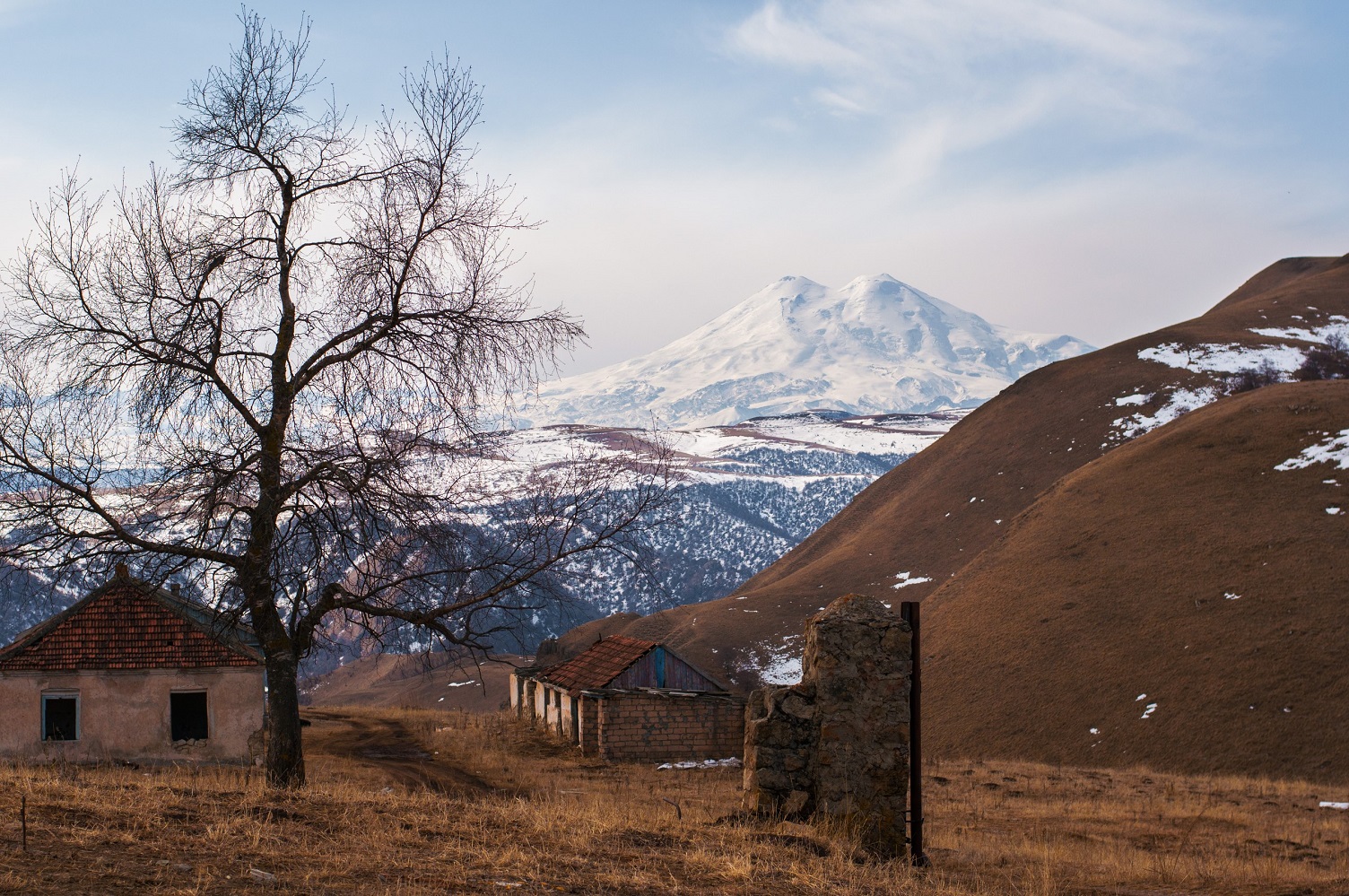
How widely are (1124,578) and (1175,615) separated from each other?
4.13 m

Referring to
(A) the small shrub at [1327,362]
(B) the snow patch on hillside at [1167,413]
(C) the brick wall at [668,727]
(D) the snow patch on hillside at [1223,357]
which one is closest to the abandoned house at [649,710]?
(C) the brick wall at [668,727]

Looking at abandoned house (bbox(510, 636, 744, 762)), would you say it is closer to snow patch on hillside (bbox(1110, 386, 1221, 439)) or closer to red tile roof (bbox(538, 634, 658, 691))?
red tile roof (bbox(538, 634, 658, 691))

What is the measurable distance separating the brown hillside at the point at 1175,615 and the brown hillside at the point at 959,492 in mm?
9533

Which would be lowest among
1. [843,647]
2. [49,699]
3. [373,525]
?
[49,699]

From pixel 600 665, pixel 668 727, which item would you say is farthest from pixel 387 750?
pixel 600 665

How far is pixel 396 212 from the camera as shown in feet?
49.0

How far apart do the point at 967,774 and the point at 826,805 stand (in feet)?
57.9

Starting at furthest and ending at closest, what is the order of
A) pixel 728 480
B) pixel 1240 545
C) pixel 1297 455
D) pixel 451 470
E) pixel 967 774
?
pixel 728 480, pixel 1297 455, pixel 1240 545, pixel 967 774, pixel 451 470

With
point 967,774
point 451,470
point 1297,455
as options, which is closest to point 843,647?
point 451,470

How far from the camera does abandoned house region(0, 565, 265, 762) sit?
23.9 m

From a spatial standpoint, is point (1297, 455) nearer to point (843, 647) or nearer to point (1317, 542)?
point (1317, 542)

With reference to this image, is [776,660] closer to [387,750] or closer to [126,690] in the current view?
[387,750]

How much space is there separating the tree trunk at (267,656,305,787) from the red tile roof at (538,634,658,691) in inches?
677

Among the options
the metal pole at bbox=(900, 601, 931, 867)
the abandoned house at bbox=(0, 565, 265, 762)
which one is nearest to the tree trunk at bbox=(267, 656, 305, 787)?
the metal pole at bbox=(900, 601, 931, 867)
